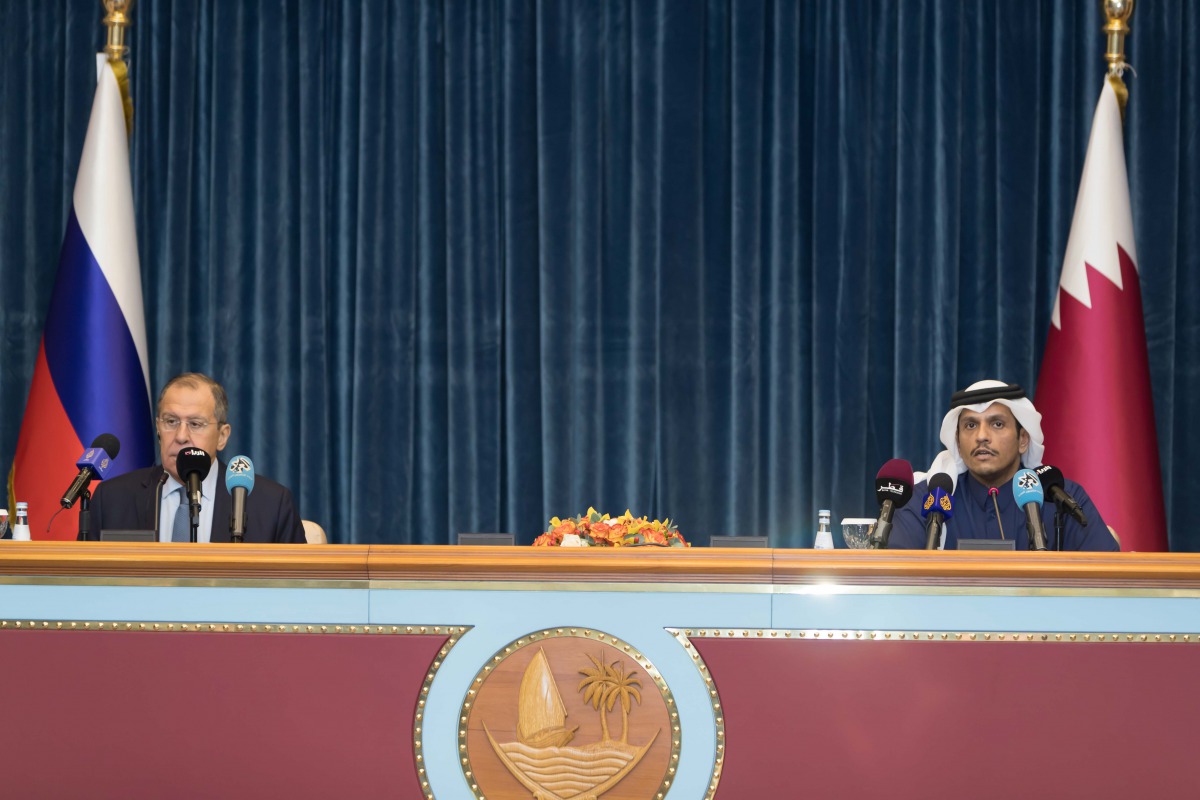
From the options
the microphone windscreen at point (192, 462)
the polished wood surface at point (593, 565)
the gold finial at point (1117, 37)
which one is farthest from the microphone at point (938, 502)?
the gold finial at point (1117, 37)

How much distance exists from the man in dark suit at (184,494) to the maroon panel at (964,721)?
1497 mm

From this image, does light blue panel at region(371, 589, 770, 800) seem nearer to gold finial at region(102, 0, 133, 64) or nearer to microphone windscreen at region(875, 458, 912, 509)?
microphone windscreen at region(875, 458, 912, 509)

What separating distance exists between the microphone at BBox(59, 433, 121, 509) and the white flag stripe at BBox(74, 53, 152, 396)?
6.34 ft

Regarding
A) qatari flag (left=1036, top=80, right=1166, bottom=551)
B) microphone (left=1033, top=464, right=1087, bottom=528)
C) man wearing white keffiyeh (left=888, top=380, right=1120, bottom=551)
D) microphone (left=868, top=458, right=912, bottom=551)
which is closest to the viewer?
microphone (left=868, top=458, right=912, bottom=551)

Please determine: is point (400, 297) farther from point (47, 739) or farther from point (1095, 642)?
point (1095, 642)

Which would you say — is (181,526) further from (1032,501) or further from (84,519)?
(1032,501)

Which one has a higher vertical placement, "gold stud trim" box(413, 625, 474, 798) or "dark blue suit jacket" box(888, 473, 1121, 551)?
"dark blue suit jacket" box(888, 473, 1121, 551)

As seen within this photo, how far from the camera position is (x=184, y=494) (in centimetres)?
366

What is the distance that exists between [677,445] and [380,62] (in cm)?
192

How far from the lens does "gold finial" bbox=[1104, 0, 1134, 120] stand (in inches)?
194

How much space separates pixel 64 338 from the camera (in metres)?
4.99

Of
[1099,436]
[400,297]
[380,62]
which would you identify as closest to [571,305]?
[400,297]

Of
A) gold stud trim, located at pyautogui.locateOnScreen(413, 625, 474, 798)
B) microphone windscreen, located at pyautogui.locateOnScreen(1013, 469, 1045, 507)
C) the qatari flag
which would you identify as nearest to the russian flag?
gold stud trim, located at pyautogui.locateOnScreen(413, 625, 474, 798)

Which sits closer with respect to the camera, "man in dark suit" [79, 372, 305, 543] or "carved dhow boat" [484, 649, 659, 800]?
"carved dhow boat" [484, 649, 659, 800]
